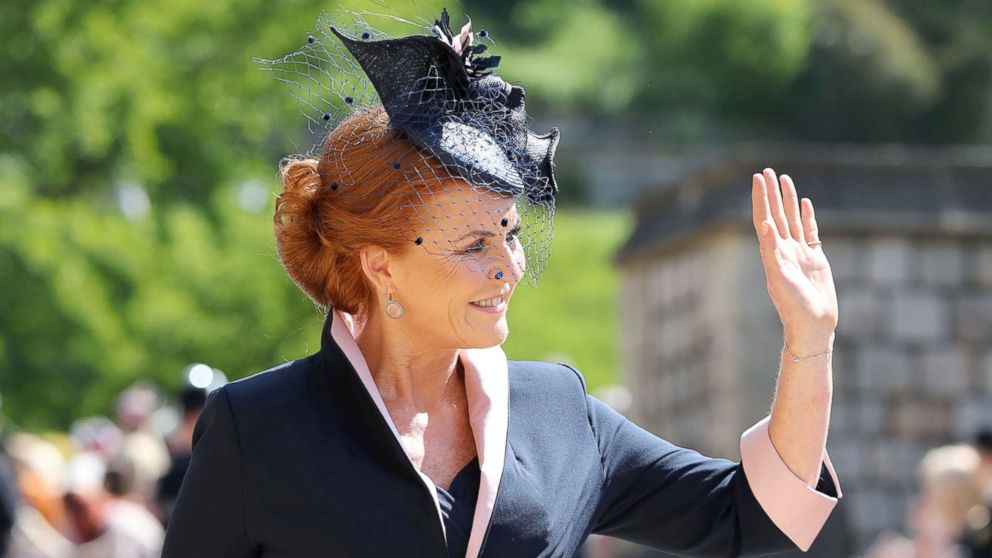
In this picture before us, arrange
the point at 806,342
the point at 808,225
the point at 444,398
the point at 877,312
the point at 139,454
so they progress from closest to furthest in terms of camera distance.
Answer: the point at 806,342 < the point at 808,225 < the point at 444,398 < the point at 139,454 < the point at 877,312

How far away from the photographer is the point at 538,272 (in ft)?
10.5

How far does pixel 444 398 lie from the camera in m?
3.08

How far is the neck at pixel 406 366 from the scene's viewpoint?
9.95 feet

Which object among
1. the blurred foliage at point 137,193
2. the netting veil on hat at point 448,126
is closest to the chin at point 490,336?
the netting veil on hat at point 448,126

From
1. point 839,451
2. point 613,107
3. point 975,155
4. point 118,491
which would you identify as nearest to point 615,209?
point 613,107

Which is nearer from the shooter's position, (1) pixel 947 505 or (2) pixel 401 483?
(2) pixel 401 483

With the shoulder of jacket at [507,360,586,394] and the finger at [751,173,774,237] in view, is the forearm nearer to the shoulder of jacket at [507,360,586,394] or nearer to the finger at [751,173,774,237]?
the finger at [751,173,774,237]

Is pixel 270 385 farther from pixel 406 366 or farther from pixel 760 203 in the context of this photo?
pixel 760 203

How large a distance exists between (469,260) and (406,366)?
0.82 ft

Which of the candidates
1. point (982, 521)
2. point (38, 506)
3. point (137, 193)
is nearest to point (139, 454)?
point (38, 506)

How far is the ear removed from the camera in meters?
2.99

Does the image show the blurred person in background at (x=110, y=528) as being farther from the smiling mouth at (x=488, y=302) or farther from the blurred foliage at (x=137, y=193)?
the smiling mouth at (x=488, y=302)

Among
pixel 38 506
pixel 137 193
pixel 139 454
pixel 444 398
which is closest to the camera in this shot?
pixel 444 398

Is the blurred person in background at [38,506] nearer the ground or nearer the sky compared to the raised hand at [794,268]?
nearer the ground
